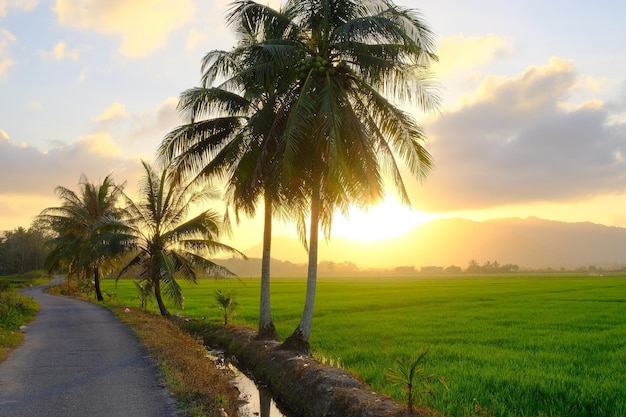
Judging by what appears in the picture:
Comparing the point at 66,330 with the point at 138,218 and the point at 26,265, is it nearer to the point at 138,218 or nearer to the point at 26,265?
the point at 138,218

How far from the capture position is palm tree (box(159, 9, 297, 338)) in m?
13.0

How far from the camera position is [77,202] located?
105ft

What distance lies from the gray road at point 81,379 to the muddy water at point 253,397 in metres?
1.82

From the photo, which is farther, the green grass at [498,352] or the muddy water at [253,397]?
the muddy water at [253,397]

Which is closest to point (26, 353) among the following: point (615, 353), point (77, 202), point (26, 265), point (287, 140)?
point (287, 140)

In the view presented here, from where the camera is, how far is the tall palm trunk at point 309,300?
12.6 meters

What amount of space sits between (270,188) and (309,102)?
2.37m

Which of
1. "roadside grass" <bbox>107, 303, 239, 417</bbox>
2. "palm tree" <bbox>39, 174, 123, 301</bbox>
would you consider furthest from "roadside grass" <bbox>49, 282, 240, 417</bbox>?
"palm tree" <bbox>39, 174, 123, 301</bbox>

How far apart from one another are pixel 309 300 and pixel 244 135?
4.74 metres

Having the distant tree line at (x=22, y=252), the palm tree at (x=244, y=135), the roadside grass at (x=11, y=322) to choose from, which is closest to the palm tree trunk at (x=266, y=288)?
the palm tree at (x=244, y=135)

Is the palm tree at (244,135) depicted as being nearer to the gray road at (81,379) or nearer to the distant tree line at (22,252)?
the gray road at (81,379)

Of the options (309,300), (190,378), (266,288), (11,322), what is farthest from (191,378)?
(11,322)

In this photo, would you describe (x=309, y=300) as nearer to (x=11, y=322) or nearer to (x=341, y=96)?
(x=341, y=96)

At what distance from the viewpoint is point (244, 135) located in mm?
13727
